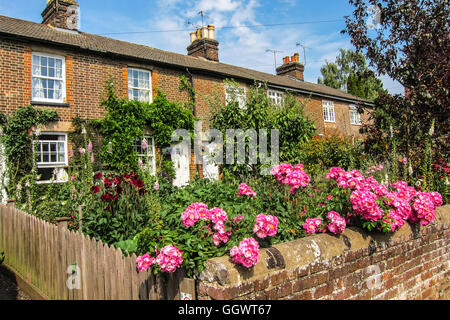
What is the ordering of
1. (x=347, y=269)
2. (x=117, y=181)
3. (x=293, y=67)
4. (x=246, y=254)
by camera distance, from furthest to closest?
(x=293, y=67) < (x=117, y=181) < (x=347, y=269) < (x=246, y=254)

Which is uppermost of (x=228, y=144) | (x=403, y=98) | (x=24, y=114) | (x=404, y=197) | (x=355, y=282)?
(x=24, y=114)

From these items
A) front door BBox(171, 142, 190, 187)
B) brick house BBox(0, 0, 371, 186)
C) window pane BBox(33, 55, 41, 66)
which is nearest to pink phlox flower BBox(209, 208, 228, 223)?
brick house BBox(0, 0, 371, 186)

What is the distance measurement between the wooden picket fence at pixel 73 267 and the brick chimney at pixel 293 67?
81.1ft

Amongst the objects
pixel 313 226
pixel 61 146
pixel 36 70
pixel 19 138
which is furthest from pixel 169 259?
pixel 36 70

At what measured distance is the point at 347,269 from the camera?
136 inches

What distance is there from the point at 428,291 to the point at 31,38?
41.1 ft

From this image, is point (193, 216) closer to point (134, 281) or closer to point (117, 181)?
point (134, 281)

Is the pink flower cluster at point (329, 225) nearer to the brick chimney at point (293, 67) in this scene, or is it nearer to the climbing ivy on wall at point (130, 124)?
the climbing ivy on wall at point (130, 124)

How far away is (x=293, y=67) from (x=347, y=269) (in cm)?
2583

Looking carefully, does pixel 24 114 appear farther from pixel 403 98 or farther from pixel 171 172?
pixel 403 98

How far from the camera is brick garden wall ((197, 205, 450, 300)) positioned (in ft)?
8.62
